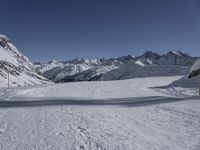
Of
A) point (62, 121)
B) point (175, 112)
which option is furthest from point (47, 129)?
point (175, 112)

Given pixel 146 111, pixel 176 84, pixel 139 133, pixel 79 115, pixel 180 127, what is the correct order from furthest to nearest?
1. pixel 176 84
2. pixel 146 111
3. pixel 79 115
4. pixel 180 127
5. pixel 139 133

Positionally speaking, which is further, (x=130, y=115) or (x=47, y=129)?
(x=130, y=115)

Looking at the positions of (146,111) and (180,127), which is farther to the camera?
(146,111)

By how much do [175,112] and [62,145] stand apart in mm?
7616

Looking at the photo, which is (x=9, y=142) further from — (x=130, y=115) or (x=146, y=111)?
(x=146, y=111)

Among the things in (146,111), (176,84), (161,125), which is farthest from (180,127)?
(176,84)

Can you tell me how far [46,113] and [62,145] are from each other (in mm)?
4440

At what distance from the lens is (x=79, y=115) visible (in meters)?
11.0

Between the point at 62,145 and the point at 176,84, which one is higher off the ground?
the point at 176,84

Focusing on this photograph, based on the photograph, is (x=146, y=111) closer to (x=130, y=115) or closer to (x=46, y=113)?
(x=130, y=115)

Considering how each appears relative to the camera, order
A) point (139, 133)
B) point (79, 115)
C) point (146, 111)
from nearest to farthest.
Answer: point (139, 133) < point (79, 115) < point (146, 111)

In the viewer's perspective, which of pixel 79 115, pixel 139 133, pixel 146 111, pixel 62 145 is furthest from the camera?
pixel 146 111

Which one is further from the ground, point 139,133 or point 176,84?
point 176,84

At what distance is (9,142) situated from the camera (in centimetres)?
736
